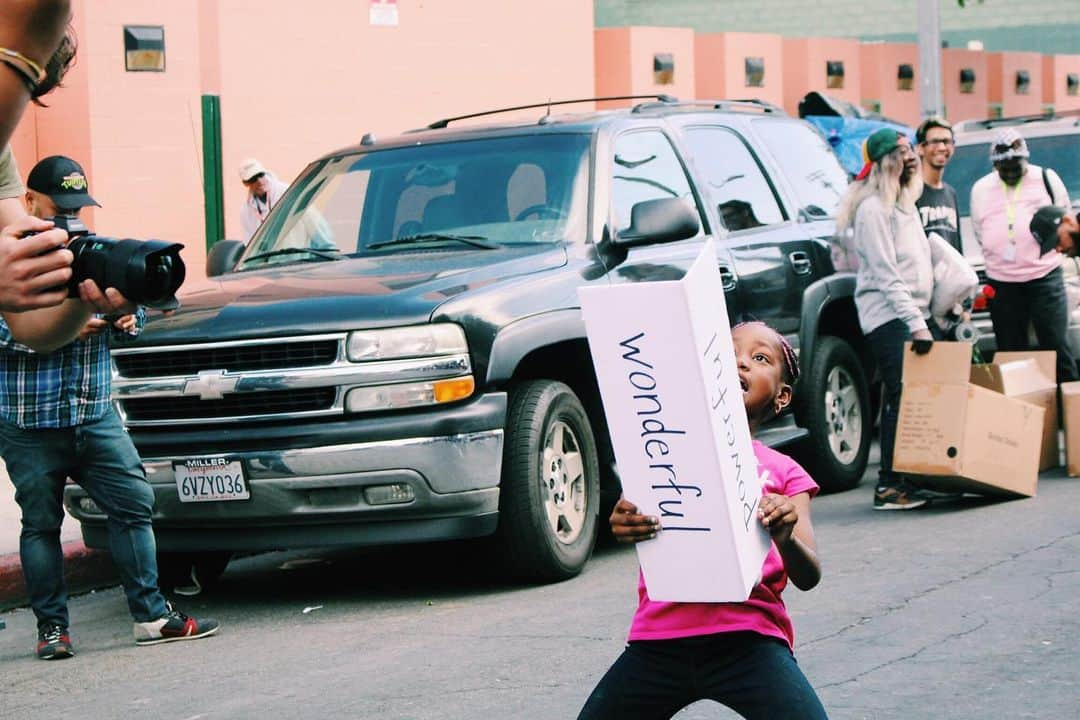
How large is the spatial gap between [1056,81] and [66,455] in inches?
912

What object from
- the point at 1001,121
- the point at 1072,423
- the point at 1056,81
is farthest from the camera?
the point at 1056,81

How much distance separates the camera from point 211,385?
746 centimetres

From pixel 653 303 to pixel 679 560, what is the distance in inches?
20.2

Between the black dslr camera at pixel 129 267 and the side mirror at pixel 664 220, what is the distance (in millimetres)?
4953

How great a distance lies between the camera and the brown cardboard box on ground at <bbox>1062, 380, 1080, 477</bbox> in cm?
1012

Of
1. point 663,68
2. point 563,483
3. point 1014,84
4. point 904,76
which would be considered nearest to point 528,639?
point 563,483

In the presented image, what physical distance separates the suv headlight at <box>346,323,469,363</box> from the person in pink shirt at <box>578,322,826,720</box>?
353cm

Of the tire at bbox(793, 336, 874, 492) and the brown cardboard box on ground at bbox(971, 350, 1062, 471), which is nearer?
the brown cardboard box on ground at bbox(971, 350, 1062, 471)

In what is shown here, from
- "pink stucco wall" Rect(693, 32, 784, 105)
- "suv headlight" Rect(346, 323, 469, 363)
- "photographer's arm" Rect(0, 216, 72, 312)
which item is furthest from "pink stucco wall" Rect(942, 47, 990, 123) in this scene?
"photographer's arm" Rect(0, 216, 72, 312)

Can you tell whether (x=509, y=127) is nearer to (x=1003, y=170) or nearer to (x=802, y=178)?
(x=802, y=178)

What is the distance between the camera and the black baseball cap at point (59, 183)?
687 cm

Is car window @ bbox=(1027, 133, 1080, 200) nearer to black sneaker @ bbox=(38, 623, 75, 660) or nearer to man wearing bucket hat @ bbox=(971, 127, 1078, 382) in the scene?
man wearing bucket hat @ bbox=(971, 127, 1078, 382)

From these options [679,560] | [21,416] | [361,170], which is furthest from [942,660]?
[361,170]

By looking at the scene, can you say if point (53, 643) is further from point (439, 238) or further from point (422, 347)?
point (439, 238)
